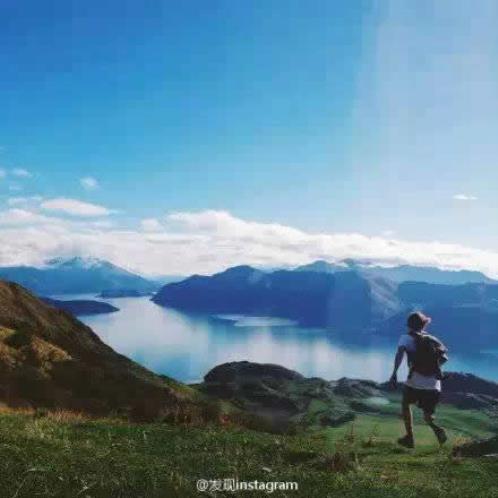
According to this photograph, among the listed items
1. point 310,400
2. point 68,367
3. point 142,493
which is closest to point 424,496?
point 142,493

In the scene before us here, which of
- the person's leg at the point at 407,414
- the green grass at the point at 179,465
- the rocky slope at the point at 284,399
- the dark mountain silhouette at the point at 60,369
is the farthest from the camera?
the rocky slope at the point at 284,399

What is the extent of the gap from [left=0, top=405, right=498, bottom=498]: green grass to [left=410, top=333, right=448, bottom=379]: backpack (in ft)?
7.91

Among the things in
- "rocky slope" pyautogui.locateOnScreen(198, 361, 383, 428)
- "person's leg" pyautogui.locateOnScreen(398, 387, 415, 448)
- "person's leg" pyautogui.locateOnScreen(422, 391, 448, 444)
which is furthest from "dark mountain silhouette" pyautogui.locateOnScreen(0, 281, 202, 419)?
"rocky slope" pyautogui.locateOnScreen(198, 361, 383, 428)

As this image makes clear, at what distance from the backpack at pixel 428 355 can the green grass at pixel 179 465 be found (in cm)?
241

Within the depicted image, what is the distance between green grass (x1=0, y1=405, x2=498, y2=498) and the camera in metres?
9.62

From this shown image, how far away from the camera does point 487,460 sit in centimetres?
1477

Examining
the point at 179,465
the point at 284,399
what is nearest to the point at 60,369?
the point at 179,465

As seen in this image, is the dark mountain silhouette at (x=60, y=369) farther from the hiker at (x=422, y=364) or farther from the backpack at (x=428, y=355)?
the backpack at (x=428, y=355)

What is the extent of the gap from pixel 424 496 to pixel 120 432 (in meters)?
6.97

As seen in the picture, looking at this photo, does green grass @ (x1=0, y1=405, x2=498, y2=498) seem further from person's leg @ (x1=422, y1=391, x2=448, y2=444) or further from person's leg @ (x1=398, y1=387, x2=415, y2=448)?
person's leg @ (x1=422, y1=391, x2=448, y2=444)

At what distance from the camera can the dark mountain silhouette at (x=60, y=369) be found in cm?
3722

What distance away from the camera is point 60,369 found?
42.3 m

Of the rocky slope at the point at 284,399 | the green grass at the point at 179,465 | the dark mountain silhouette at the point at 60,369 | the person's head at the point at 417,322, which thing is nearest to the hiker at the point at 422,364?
the person's head at the point at 417,322

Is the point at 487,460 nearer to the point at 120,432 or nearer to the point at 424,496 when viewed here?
the point at 424,496
